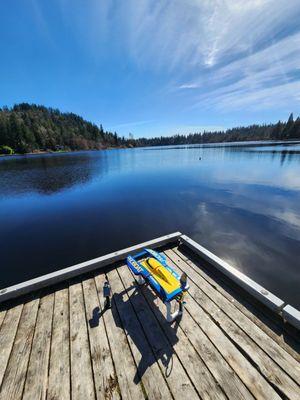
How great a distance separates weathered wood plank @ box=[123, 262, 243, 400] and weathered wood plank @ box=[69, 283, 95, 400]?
110cm

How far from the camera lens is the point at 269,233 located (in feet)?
26.0

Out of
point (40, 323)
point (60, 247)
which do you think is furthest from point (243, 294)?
point (60, 247)

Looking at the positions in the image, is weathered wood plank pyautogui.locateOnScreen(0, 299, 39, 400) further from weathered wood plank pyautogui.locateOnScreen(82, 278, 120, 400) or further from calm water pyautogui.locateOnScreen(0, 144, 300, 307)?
calm water pyautogui.locateOnScreen(0, 144, 300, 307)

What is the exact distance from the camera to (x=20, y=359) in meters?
2.24

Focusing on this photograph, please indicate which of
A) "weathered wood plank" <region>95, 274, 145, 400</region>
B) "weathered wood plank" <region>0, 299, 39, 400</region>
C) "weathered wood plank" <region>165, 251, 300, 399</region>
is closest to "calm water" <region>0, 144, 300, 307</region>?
"weathered wood plank" <region>165, 251, 300, 399</region>

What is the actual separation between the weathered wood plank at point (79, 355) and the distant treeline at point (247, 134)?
12259 cm

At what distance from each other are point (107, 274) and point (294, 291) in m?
5.43

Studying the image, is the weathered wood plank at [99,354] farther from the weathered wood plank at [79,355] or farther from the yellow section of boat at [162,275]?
the yellow section of boat at [162,275]

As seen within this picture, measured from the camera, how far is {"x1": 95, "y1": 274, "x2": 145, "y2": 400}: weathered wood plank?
6.31 feet

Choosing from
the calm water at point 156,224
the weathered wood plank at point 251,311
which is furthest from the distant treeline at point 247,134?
the weathered wood plank at point 251,311

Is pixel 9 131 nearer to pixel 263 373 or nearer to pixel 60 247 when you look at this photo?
pixel 60 247

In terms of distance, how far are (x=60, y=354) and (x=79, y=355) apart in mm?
283

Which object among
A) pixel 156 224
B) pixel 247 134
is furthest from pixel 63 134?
pixel 247 134

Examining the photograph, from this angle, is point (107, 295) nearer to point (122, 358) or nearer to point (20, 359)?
point (122, 358)
